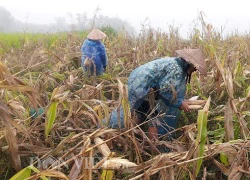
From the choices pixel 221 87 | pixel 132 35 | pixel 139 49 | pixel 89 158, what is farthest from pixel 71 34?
pixel 89 158

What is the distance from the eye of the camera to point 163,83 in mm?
1837

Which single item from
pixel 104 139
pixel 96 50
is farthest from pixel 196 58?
pixel 96 50

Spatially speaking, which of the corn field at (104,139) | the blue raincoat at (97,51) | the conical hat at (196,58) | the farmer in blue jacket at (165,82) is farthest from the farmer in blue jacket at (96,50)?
the conical hat at (196,58)

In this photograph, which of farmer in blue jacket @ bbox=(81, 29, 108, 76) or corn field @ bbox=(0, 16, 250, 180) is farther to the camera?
farmer in blue jacket @ bbox=(81, 29, 108, 76)

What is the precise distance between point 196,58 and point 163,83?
0.23m

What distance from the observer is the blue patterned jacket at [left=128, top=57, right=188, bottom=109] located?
1817mm

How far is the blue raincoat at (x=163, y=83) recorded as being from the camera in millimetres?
1817

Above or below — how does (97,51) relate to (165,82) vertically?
above

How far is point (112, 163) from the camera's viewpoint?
0.89 m

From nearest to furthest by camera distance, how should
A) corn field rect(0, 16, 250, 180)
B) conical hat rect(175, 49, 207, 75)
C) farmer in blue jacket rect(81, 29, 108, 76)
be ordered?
1. corn field rect(0, 16, 250, 180)
2. conical hat rect(175, 49, 207, 75)
3. farmer in blue jacket rect(81, 29, 108, 76)

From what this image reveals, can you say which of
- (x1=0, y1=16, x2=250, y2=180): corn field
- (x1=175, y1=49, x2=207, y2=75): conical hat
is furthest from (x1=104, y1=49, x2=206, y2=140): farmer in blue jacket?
(x1=0, y1=16, x2=250, y2=180): corn field

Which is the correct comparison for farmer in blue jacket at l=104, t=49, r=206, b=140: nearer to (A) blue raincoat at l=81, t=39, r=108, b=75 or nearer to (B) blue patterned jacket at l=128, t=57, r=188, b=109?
(B) blue patterned jacket at l=128, t=57, r=188, b=109

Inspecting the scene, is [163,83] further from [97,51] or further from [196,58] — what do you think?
[97,51]

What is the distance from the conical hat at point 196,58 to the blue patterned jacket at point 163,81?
0.08m
